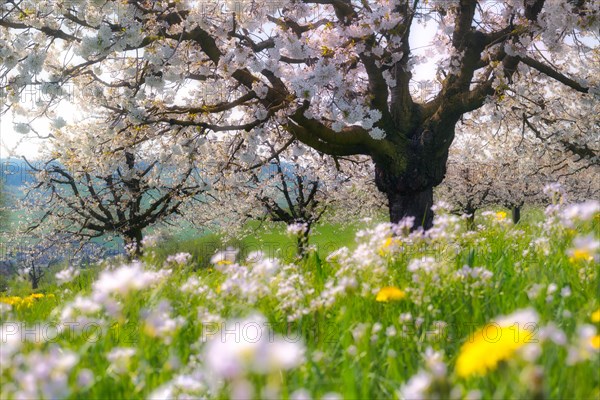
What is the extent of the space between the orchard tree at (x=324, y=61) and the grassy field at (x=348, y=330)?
5220 millimetres

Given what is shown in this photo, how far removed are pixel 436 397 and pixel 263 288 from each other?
6.90 ft

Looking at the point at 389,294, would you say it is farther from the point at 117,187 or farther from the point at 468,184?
the point at 468,184

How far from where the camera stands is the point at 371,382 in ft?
8.27

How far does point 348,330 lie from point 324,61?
22.7 ft

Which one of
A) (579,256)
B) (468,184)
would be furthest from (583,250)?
(468,184)

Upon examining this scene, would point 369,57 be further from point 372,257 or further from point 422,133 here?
point 372,257

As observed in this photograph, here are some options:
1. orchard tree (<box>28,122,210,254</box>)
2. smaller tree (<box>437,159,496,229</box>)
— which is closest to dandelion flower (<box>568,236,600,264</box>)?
orchard tree (<box>28,122,210,254</box>)

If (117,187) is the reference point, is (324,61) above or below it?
below

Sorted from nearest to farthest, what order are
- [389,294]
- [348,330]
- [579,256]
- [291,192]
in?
[348,330]
[389,294]
[579,256]
[291,192]

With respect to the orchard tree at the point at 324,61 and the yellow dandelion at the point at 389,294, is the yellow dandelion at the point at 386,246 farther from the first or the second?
the orchard tree at the point at 324,61

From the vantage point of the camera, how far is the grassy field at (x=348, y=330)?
1.94m

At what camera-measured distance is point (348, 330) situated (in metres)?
2.98

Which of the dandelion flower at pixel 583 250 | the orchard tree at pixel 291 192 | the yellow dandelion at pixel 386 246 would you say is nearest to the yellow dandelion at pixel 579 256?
the dandelion flower at pixel 583 250

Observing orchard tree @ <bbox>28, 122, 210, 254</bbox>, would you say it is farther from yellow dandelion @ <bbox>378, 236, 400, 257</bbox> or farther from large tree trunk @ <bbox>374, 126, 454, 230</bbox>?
yellow dandelion @ <bbox>378, 236, 400, 257</bbox>
